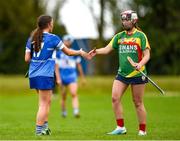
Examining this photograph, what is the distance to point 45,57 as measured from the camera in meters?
14.2

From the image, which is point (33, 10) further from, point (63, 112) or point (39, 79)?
point (39, 79)

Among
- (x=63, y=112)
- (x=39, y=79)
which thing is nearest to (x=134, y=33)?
(x=39, y=79)

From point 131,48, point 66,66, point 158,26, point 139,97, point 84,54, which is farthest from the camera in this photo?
point 158,26

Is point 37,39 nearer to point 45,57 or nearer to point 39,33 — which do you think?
point 39,33

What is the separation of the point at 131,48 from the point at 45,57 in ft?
5.25

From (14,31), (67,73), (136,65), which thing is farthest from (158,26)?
(136,65)

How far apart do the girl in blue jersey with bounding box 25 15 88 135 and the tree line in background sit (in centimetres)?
4165

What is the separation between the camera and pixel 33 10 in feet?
223

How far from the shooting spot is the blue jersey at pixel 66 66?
23266mm

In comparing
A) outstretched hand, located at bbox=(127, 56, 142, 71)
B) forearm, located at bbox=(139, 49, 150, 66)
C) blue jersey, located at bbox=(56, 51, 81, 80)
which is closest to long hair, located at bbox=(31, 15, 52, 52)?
outstretched hand, located at bbox=(127, 56, 142, 71)

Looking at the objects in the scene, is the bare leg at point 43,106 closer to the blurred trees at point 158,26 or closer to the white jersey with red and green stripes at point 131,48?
the white jersey with red and green stripes at point 131,48

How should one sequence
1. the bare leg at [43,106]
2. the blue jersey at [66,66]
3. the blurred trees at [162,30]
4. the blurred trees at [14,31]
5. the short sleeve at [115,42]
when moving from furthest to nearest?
1. the blurred trees at [14,31]
2. the blurred trees at [162,30]
3. the blue jersey at [66,66]
4. the short sleeve at [115,42]
5. the bare leg at [43,106]

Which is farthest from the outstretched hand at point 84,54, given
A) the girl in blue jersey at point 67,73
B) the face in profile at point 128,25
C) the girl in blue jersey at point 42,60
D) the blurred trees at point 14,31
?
the blurred trees at point 14,31

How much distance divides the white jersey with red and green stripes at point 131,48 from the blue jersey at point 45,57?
46.3 inches
